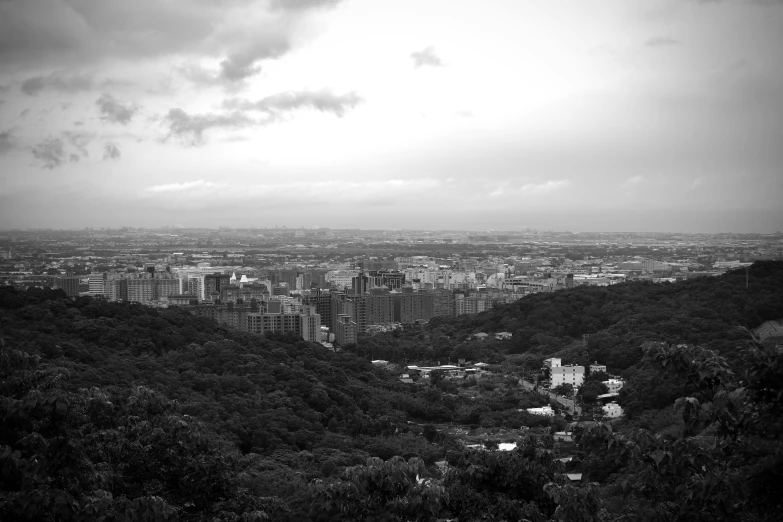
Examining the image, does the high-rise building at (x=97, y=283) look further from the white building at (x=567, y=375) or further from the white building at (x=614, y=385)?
the white building at (x=614, y=385)

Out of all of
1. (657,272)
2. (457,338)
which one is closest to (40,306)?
(457,338)

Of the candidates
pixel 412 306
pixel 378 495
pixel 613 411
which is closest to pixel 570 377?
pixel 613 411

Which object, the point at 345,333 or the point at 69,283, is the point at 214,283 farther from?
the point at 345,333

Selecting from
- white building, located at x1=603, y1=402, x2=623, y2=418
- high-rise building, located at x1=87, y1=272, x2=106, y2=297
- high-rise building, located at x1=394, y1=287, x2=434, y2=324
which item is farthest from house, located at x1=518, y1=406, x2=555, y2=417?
high-rise building, located at x1=394, y1=287, x2=434, y2=324

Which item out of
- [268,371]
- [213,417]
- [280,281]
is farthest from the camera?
[280,281]

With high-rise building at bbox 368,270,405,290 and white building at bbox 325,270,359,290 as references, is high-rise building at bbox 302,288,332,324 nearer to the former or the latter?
high-rise building at bbox 368,270,405,290

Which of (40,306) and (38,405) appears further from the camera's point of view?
(40,306)

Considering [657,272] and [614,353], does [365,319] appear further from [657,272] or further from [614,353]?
[657,272]
